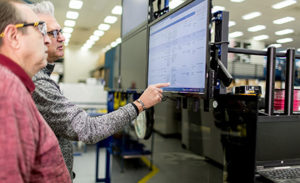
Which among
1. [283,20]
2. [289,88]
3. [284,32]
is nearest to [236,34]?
[284,32]

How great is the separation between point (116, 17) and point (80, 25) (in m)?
2.02

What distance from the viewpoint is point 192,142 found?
282 centimetres

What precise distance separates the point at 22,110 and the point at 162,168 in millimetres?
3237

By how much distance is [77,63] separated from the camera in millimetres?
14211

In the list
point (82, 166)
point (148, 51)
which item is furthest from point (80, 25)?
point (148, 51)

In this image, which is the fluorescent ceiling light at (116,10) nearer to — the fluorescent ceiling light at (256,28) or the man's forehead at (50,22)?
the fluorescent ceiling light at (256,28)

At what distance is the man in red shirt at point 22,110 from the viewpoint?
53cm

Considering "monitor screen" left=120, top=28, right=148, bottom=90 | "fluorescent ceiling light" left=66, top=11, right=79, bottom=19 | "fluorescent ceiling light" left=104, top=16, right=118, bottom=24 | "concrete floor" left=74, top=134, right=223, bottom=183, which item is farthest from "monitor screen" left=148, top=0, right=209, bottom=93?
"fluorescent ceiling light" left=104, top=16, right=118, bottom=24

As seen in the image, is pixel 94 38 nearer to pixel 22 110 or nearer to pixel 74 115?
pixel 74 115

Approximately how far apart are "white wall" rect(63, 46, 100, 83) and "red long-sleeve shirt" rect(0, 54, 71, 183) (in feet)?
44.7

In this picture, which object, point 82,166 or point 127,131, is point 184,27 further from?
point 82,166

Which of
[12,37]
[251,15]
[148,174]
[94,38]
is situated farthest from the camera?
[94,38]

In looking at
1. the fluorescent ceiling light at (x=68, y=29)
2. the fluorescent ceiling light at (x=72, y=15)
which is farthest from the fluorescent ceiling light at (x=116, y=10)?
the fluorescent ceiling light at (x=68, y=29)

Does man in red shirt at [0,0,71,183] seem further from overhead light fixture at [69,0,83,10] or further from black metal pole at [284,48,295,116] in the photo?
overhead light fixture at [69,0,83,10]
